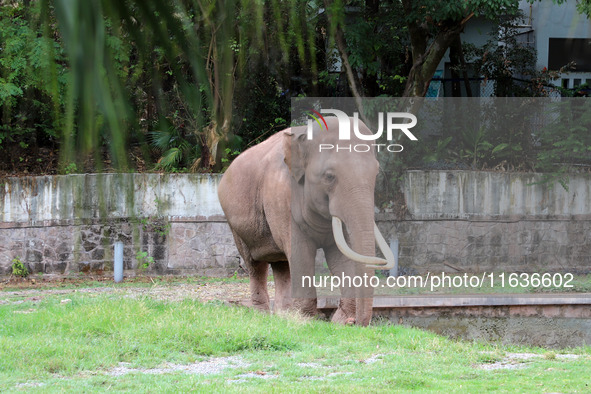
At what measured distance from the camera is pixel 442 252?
50.8 ft

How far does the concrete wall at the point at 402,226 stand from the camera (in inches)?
565

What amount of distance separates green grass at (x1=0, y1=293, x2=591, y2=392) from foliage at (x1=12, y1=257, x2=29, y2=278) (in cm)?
540

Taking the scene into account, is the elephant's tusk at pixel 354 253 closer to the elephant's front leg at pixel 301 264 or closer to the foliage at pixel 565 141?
the elephant's front leg at pixel 301 264

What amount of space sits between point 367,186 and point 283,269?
234cm

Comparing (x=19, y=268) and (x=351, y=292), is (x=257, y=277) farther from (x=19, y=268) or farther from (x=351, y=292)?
(x=19, y=268)

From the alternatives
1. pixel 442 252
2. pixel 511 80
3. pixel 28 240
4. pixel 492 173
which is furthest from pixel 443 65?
pixel 28 240

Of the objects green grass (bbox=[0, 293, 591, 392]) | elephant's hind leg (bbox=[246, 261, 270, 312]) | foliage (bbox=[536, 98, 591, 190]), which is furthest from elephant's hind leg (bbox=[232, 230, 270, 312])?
foliage (bbox=[536, 98, 591, 190])

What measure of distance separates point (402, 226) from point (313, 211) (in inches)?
303

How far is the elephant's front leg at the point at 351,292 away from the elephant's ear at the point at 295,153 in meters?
0.98

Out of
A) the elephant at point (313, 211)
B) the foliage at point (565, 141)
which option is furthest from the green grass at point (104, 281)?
the foliage at point (565, 141)

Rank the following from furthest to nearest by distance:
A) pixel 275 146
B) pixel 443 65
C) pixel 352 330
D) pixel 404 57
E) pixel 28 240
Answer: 1. pixel 443 65
2. pixel 404 57
3. pixel 28 240
4. pixel 275 146
5. pixel 352 330

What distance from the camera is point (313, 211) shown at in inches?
322

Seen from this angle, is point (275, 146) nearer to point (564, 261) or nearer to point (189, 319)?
point (189, 319)

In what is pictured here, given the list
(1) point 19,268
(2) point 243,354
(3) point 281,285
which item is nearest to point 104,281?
(1) point 19,268
